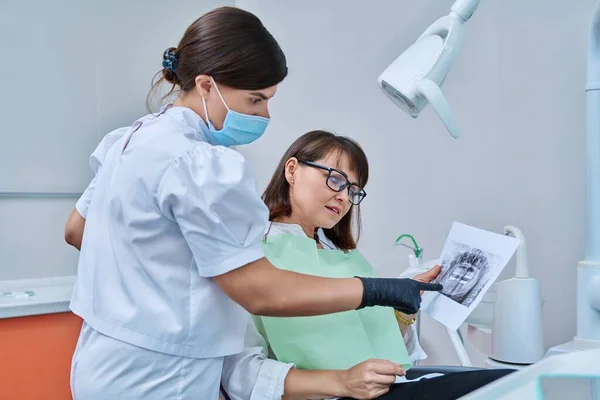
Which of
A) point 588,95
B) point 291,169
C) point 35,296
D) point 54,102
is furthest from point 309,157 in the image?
point 54,102

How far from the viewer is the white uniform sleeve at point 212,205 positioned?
0.99 meters

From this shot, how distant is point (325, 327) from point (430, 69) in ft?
1.81

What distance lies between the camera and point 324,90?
8.70ft

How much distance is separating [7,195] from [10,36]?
1.83 ft

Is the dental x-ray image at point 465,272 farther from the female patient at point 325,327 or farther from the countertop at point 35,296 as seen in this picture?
the countertop at point 35,296

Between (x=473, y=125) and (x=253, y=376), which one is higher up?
(x=473, y=125)

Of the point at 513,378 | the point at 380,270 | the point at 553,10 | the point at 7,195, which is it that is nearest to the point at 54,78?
the point at 7,195

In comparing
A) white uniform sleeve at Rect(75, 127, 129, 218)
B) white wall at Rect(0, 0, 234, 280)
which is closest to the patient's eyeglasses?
white uniform sleeve at Rect(75, 127, 129, 218)

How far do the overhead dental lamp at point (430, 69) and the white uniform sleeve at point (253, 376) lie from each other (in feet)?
1.85

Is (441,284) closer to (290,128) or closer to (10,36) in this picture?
(290,128)

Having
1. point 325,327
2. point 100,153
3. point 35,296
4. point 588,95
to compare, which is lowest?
point 35,296

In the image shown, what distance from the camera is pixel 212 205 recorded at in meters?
0.99

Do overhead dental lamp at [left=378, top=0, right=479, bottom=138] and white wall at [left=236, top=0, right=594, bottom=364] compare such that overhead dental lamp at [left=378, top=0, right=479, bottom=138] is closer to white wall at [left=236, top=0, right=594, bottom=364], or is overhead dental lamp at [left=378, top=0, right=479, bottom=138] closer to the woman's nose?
the woman's nose

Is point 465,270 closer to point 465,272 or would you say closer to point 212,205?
point 465,272
